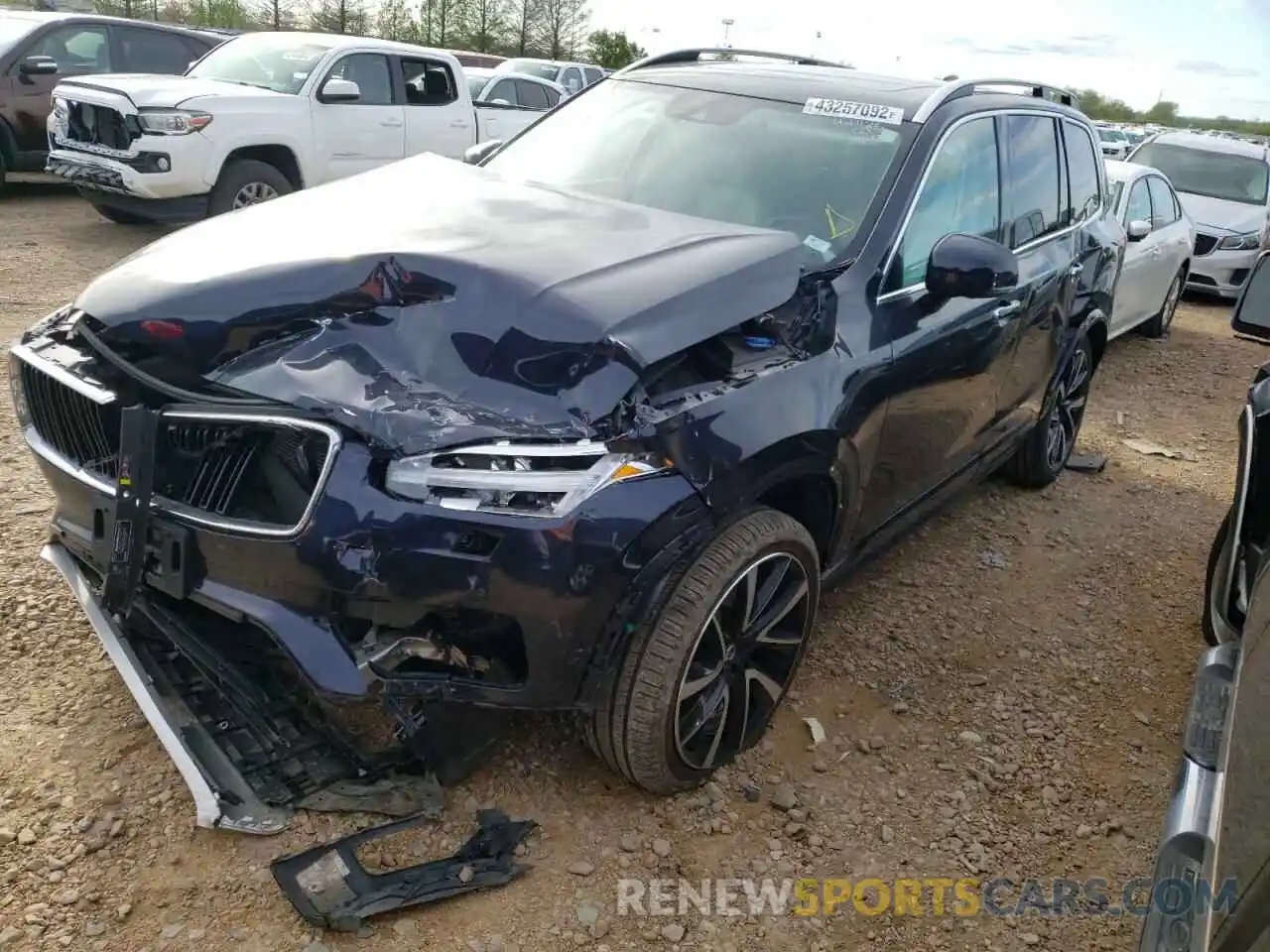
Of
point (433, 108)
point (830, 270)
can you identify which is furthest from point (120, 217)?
point (830, 270)

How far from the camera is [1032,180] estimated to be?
4289 mm

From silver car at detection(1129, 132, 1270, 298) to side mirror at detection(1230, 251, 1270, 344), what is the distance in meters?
8.74

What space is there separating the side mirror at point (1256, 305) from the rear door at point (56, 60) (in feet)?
33.1

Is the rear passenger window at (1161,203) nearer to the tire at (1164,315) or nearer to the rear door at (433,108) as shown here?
the tire at (1164,315)

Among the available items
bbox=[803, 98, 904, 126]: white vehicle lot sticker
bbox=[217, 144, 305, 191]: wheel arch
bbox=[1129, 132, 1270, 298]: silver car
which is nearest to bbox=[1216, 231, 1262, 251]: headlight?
bbox=[1129, 132, 1270, 298]: silver car

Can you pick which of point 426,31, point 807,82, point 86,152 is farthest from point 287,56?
point 426,31

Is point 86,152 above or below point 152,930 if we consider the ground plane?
above

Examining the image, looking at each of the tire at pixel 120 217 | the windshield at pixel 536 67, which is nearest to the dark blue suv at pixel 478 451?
the tire at pixel 120 217

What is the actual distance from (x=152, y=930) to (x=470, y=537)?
1135mm

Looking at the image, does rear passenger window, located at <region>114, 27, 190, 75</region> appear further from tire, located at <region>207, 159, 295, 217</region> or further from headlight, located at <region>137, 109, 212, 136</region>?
headlight, located at <region>137, 109, 212, 136</region>

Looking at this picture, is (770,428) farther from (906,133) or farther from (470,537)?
(906,133)

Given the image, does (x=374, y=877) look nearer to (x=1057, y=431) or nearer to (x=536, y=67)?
(x=1057, y=431)

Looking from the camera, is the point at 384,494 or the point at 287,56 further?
the point at 287,56

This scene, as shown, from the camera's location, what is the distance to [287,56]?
366 inches
